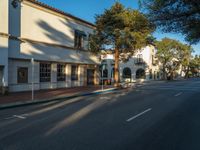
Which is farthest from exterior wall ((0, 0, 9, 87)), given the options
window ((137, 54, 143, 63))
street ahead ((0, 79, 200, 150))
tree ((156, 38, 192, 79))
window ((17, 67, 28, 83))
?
tree ((156, 38, 192, 79))

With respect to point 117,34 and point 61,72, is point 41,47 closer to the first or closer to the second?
point 61,72

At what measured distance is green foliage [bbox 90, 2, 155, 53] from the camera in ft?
87.3

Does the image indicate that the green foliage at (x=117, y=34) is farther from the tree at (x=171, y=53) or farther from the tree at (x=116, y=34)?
the tree at (x=171, y=53)

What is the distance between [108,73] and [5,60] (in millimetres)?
32734

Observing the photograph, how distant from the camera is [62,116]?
1058cm

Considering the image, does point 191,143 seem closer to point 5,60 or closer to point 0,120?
point 0,120

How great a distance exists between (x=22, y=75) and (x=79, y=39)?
1065 centimetres

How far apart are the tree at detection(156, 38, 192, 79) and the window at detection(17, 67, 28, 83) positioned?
44.0 m

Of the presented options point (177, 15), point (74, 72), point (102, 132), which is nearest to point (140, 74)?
point (74, 72)

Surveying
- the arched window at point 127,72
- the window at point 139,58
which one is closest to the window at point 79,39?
the arched window at point 127,72

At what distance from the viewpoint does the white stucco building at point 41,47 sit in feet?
66.3

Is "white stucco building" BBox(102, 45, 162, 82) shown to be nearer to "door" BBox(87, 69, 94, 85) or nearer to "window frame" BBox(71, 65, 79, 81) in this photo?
"door" BBox(87, 69, 94, 85)

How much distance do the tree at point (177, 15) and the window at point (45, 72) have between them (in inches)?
595

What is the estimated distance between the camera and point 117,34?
27422 mm
